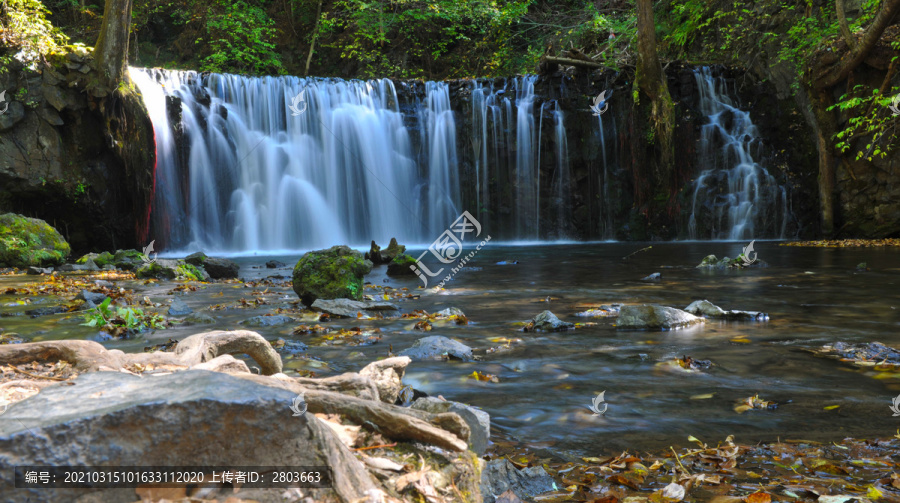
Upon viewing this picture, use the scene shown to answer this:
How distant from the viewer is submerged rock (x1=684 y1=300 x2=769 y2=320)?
19.7ft

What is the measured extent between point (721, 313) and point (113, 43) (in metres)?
15.1

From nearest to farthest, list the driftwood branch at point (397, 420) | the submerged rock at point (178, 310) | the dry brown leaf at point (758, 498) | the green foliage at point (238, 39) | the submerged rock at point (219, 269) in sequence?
the driftwood branch at point (397, 420) → the dry brown leaf at point (758, 498) → the submerged rock at point (178, 310) → the submerged rock at point (219, 269) → the green foliage at point (238, 39)

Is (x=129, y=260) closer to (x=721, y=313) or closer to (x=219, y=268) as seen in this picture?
(x=219, y=268)

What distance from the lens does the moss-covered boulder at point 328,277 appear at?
7.12m

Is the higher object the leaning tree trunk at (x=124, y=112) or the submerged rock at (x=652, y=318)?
the leaning tree trunk at (x=124, y=112)

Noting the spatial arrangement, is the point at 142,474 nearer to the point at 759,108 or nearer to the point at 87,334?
the point at 87,334

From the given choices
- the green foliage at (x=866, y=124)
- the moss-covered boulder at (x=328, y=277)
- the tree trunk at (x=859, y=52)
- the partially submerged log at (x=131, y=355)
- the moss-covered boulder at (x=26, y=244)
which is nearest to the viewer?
the partially submerged log at (x=131, y=355)

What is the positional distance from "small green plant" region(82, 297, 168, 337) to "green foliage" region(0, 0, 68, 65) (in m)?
11.7

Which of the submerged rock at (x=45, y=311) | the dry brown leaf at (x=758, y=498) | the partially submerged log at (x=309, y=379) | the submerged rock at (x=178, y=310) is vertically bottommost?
the dry brown leaf at (x=758, y=498)

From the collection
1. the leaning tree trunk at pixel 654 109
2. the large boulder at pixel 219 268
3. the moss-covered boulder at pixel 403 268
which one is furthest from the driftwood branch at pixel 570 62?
the large boulder at pixel 219 268

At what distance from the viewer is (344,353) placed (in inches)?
187

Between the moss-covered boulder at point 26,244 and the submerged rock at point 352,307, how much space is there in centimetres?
805

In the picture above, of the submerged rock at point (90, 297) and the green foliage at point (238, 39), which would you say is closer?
the submerged rock at point (90, 297)

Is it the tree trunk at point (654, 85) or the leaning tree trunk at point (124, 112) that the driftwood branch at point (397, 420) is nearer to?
the leaning tree trunk at point (124, 112)
